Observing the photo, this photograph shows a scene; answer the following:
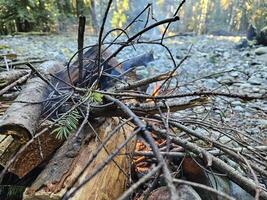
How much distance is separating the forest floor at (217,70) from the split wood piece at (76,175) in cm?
141

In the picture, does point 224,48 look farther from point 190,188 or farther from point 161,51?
point 190,188

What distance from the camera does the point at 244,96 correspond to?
4.74 ft

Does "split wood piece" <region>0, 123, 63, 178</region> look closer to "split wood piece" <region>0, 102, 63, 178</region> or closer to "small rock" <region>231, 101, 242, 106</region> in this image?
"split wood piece" <region>0, 102, 63, 178</region>

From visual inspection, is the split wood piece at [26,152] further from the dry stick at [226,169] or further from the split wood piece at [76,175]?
the dry stick at [226,169]

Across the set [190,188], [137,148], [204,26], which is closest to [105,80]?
[137,148]

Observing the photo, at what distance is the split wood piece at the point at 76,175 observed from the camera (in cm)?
139

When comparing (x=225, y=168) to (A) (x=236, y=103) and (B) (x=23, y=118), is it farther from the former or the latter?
(A) (x=236, y=103)

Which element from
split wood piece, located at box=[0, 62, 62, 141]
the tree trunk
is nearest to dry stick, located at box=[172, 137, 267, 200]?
split wood piece, located at box=[0, 62, 62, 141]

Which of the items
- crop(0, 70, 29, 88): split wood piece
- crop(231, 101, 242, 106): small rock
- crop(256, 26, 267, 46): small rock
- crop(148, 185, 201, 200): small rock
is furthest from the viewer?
crop(256, 26, 267, 46): small rock

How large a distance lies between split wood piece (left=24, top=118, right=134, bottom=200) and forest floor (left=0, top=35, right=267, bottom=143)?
1407 millimetres

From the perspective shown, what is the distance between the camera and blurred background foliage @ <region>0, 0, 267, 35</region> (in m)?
9.15

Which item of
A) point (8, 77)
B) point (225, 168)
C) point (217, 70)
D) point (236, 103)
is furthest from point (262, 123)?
point (217, 70)

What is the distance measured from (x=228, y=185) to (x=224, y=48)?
7232 mm

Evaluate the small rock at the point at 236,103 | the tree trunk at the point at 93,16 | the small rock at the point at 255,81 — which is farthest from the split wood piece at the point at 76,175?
the tree trunk at the point at 93,16
